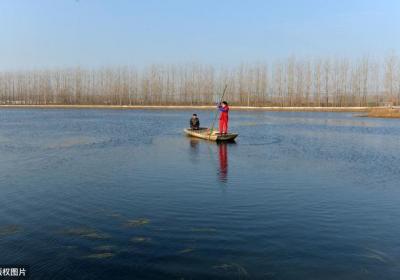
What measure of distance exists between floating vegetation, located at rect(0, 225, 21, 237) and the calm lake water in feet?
0.07

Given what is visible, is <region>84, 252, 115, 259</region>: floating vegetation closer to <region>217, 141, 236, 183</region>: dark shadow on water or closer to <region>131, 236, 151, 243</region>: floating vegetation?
<region>131, 236, 151, 243</region>: floating vegetation

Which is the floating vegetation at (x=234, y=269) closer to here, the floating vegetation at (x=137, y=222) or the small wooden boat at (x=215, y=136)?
the floating vegetation at (x=137, y=222)

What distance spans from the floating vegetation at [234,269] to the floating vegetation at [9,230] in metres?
4.30

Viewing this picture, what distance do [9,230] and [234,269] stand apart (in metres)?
4.78

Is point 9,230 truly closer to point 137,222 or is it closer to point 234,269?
point 137,222

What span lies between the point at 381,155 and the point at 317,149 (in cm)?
349

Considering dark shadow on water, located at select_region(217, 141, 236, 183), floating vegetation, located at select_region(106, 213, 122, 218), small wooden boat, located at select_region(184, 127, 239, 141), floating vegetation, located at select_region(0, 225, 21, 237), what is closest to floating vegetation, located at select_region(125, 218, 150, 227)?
floating vegetation, located at select_region(106, 213, 122, 218)

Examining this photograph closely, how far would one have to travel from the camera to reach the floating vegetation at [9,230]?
8.58 meters

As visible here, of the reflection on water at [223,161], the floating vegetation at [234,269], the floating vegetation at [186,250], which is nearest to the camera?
the floating vegetation at [234,269]

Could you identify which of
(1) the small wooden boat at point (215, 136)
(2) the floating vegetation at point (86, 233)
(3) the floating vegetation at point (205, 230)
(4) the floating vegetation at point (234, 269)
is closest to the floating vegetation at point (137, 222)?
(2) the floating vegetation at point (86, 233)

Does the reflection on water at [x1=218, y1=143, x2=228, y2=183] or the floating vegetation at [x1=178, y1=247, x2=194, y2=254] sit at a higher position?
the reflection on water at [x1=218, y1=143, x2=228, y2=183]

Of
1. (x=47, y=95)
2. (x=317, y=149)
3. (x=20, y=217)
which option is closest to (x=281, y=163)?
(x=317, y=149)

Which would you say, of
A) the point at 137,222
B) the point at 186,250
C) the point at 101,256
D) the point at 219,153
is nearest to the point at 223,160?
the point at 219,153

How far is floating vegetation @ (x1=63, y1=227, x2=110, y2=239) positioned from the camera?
8.46 m
